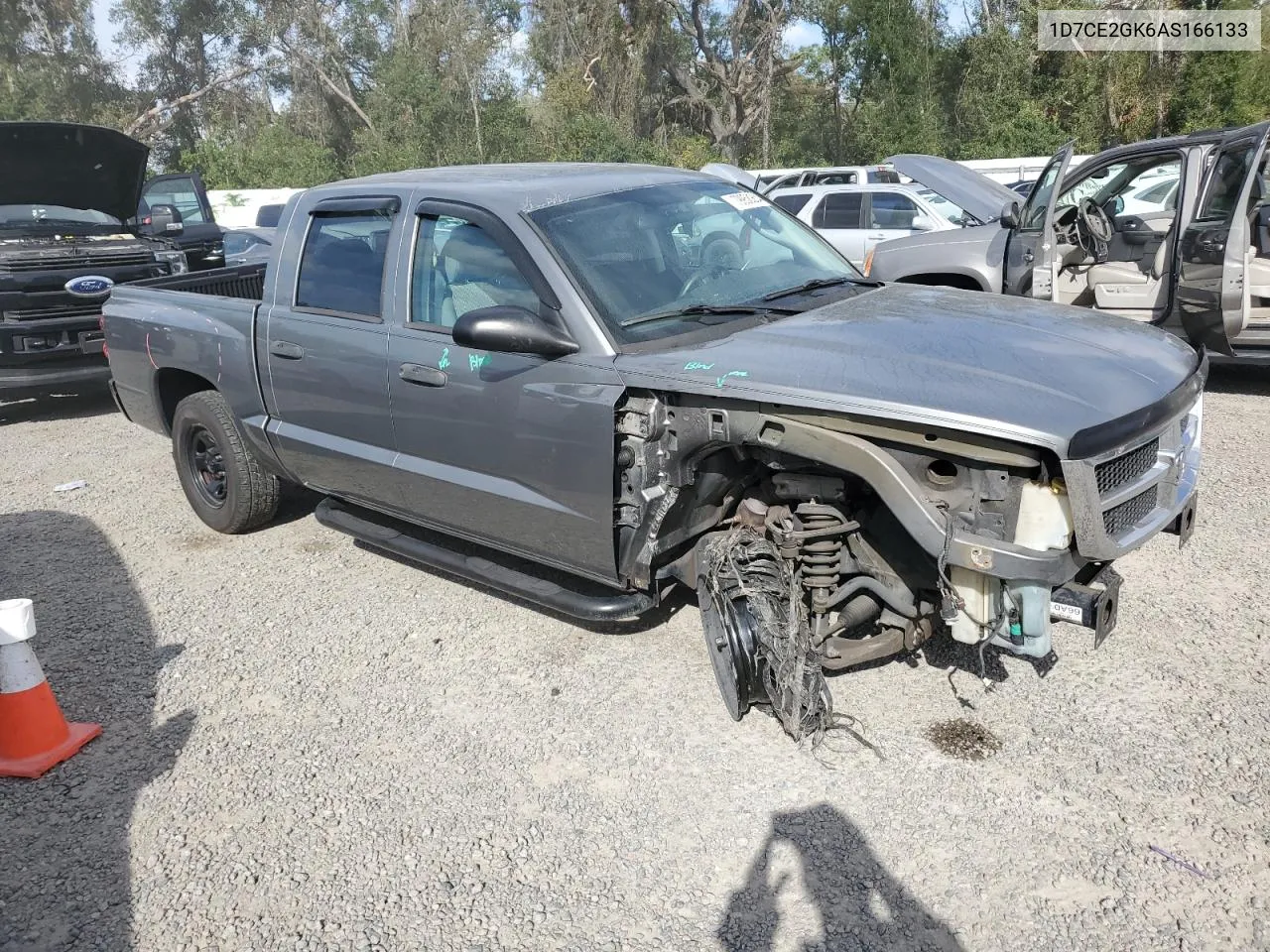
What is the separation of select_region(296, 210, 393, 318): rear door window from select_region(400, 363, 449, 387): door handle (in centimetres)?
37

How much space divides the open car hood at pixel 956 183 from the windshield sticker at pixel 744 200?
2925 millimetres

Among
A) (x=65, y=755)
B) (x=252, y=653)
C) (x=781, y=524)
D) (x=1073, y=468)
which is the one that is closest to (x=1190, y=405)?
(x=1073, y=468)

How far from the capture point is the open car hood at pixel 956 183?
7.35 metres

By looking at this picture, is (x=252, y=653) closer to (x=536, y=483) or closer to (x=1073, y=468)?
(x=536, y=483)

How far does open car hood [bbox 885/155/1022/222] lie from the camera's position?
24.1 feet

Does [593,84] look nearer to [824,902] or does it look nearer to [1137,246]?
[1137,246]

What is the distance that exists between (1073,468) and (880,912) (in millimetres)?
1301

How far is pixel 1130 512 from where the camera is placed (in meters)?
3.12

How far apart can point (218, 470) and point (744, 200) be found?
3342mm

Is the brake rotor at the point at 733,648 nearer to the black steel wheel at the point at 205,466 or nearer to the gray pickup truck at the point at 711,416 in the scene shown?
the gray pickup truck at the point at 711,416

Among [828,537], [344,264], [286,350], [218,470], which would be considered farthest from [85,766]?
[828,537]

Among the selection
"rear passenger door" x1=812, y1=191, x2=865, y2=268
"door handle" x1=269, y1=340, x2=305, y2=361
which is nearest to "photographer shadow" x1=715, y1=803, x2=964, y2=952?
"door handle" x1=269, y1=340, x2=305, y2=361

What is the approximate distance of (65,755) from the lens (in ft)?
12.1

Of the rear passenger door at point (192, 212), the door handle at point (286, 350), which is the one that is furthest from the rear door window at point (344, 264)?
the rear passenger door at point (192, 212)
